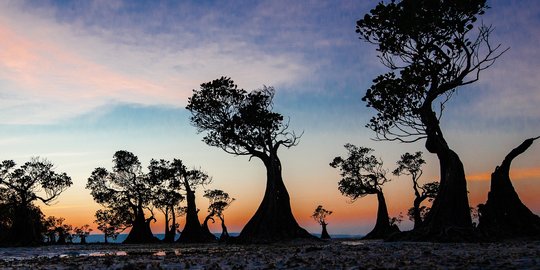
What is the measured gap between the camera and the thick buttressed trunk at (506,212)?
92.7 ft

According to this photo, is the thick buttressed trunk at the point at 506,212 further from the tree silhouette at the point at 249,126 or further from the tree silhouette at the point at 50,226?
the tree silhouette at the point at 50,226

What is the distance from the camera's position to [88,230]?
108000 mm

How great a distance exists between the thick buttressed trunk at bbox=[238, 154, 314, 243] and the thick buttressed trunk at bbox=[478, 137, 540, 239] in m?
18.7

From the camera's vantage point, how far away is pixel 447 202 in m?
28.4

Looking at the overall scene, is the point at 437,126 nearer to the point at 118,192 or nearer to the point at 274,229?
the point at 274,229

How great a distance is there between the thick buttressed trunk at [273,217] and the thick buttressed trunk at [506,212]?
18660 mm

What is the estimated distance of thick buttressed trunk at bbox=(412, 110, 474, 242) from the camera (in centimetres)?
2686

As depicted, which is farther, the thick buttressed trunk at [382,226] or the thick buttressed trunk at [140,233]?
the thick buttressed trunk at [140,233]

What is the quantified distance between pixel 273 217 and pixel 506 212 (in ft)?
→ 67.8

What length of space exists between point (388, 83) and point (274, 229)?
727 inches

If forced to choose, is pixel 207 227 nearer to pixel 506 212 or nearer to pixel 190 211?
pixel 190 211

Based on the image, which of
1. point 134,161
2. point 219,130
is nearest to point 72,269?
point 219,130

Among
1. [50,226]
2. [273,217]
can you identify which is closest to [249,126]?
[273,217]

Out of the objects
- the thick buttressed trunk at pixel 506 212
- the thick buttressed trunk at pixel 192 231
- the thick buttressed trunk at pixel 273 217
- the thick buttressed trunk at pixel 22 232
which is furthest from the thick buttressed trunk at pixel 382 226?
the thick buttressed trunk at pixel 22 232
